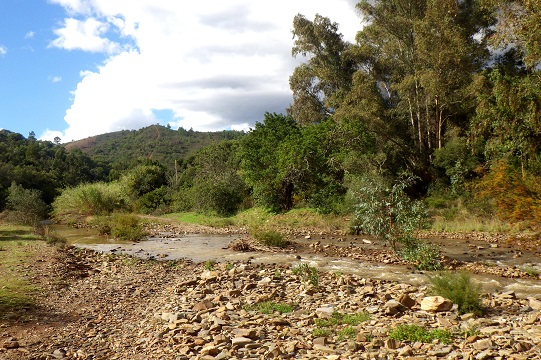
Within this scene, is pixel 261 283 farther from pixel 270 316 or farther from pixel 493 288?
pixel 493 288

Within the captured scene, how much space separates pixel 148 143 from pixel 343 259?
104 meters

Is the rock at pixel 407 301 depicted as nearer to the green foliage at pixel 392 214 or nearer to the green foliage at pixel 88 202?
the green foliage at pixel 392 214

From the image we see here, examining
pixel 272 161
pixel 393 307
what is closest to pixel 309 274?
pixel 393 307

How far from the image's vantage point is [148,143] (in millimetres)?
112000

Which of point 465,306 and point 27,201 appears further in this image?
point 27,201

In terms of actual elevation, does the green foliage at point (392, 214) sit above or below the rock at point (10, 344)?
above

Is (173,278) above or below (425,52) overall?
below

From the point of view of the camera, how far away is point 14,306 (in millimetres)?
9367

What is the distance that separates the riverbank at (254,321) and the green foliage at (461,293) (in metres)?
0.25

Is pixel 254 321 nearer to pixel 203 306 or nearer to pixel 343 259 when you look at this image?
pixel 203 306

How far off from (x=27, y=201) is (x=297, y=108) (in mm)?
22196

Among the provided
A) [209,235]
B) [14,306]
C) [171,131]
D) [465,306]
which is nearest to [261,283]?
[465,306]

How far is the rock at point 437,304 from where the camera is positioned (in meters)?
7.89

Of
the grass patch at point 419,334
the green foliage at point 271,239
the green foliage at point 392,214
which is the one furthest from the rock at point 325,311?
the green foliage at point 271,239
